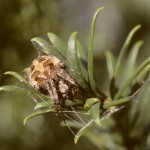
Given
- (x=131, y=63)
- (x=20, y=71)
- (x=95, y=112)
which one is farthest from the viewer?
(x=20, y=71)

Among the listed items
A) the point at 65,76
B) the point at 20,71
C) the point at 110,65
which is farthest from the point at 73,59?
the point at 20,71

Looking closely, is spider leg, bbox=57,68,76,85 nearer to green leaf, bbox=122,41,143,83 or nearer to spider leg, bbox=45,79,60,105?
spider leg, bbox=45,79,60,105

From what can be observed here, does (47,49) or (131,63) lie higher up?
(47,49)

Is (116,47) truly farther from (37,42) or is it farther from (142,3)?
(37,42)

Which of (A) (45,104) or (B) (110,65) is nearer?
(A) (45,104)

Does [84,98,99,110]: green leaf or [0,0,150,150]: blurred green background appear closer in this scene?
[84,98,99,110]: green leaf

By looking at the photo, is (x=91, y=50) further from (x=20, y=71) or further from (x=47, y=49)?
(x=20, y=71)

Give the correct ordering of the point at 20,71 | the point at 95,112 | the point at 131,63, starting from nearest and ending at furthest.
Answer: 1. the point at 95,112
2. the point at 131,63
3. the point at 20,71

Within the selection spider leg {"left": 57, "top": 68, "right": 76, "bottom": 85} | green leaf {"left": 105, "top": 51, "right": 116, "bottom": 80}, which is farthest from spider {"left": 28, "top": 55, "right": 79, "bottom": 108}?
green leaf {"left": 105, "top": 51, "right": 116, "bottom": 80}
